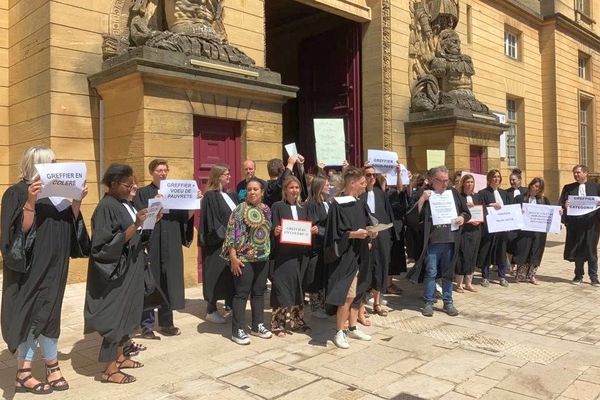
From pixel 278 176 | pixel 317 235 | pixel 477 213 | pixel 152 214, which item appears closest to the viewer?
pixel 152 214

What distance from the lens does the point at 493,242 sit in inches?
323

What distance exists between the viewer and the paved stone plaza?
3.90 m

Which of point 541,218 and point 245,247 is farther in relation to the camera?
point 541,218

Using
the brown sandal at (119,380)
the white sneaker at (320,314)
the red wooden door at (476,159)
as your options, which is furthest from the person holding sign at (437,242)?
the red wooden door at (476,159)

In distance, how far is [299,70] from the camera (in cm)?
1473

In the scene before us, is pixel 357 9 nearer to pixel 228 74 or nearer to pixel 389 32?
pixel 389 32

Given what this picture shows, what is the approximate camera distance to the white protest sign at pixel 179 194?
16.9 ft

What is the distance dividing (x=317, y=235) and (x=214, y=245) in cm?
120

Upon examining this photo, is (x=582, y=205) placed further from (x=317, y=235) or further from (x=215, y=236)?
(x=215, y=236)

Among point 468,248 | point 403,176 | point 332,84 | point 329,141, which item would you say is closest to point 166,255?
point 329,141

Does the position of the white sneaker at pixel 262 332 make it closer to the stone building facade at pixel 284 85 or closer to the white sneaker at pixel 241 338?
the white sneaker at pixel 241 338

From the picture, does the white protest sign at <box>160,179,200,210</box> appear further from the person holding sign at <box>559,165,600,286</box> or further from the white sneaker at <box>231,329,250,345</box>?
the person holding sign at <box>559,165,600,286</box>

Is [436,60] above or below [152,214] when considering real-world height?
above

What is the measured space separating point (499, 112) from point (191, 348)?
15.2 meters
